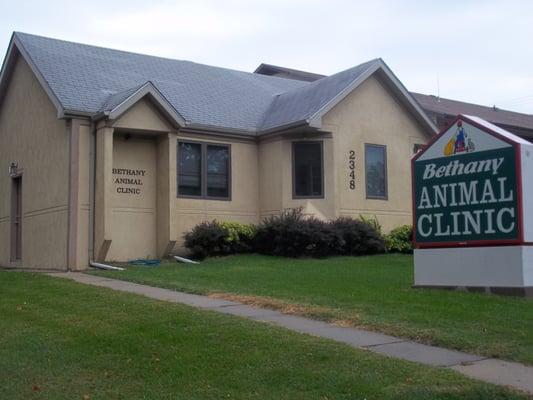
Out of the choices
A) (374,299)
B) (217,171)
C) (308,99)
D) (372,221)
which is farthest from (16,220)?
(374,299)

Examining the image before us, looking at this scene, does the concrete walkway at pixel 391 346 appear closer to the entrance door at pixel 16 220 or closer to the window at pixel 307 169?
the window at pixel 307 169

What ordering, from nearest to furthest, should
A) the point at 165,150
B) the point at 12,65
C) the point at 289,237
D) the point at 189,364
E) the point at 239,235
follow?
the point at 189,364 < the point at 289,237 < the point at 165,150 < the point at 239,235 < the point at 12,65

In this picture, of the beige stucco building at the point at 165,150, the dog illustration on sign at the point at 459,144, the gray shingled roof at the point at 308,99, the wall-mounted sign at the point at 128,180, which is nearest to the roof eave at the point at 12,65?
the beige stucco building at the point at 165,150

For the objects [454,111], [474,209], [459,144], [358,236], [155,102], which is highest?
[454,111]

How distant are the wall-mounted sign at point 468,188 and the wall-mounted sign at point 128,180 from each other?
8.98m

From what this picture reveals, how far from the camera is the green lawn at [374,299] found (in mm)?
8953

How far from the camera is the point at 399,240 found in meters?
22.4

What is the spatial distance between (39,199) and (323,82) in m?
9.50

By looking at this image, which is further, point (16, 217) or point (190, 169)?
point (16, 217)

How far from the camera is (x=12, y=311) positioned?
10.9 metres

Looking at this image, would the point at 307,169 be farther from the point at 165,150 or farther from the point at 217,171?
the point at 165,150

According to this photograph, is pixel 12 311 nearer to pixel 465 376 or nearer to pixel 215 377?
pixel 215 377

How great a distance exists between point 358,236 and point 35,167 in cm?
960

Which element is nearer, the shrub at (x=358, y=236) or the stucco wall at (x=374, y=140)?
the shrub at (x=358, y=236)
